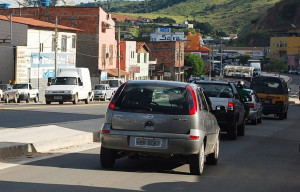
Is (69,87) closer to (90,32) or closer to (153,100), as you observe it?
(153,100)

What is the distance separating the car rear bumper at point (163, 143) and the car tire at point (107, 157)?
0.27 meters

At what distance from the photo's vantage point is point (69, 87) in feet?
138

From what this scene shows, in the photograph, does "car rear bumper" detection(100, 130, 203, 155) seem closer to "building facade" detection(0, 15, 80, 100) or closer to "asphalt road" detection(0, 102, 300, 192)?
"asphalt road" detection(0, 102, 300, 192)

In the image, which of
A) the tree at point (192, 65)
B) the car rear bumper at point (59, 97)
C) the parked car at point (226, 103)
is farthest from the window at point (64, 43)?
the parked car at point (226, 103)

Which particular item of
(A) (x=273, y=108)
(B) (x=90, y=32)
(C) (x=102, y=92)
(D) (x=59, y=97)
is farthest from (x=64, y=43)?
(A) (x=273, y=108)

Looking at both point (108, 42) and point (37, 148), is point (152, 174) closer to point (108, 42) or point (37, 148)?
point (37, 148)

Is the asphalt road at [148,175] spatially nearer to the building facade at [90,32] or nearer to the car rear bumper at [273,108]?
the car rear bumper at [273,108]

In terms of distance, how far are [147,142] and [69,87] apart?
103 ft

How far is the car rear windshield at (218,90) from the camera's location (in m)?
20.3

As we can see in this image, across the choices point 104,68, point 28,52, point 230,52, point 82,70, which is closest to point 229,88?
point 82,70

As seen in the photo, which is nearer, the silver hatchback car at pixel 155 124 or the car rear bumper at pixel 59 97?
the silver hatchback car at pixel 155 124

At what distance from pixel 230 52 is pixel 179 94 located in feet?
567

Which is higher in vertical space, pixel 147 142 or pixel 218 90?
pixel 218 90

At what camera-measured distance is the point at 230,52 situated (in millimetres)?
182250
